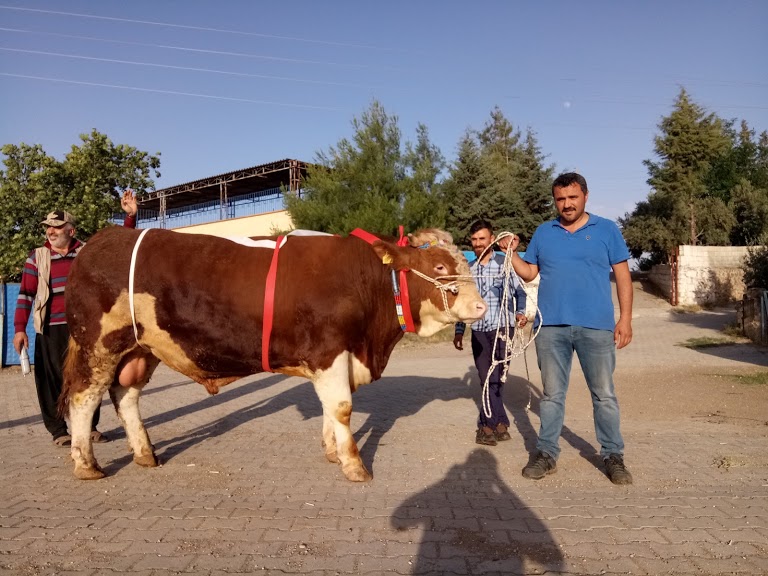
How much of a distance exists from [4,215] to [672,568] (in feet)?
77.5

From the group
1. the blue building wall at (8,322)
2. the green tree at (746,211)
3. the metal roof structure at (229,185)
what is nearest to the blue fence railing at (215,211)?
the metal roof structure at (229,185)

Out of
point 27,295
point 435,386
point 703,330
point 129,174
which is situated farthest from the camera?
point 129,174

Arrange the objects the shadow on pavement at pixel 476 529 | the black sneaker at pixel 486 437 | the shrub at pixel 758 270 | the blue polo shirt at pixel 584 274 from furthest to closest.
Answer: the shrub at pixel 758 270 → the black sneaker at pixel 486 437 → the blue polo shirt at pixel 584 274 → the shadow on pavement at pixel 476 529

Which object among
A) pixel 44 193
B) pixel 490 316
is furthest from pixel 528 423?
pixel 44 193

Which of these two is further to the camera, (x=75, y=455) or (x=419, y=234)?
(x=419, y=234)

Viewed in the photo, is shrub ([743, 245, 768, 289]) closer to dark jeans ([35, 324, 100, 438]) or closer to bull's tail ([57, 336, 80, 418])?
dark jeans ([35, 324, 100, 438])

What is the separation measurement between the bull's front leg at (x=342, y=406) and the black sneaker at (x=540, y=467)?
124 centimetres

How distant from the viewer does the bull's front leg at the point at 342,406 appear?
459cm

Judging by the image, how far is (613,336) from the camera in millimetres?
4699

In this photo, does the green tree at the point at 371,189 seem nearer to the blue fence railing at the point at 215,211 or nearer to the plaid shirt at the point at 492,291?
the blue fence railing at the point at 215,211

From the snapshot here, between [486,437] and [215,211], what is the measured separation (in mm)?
29225

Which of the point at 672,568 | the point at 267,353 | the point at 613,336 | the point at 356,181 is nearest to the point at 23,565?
the point at 267,353

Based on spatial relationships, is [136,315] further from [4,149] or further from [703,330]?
[4,149]

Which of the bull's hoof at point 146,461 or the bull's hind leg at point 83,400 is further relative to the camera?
the bull's hoof at point 146,461
